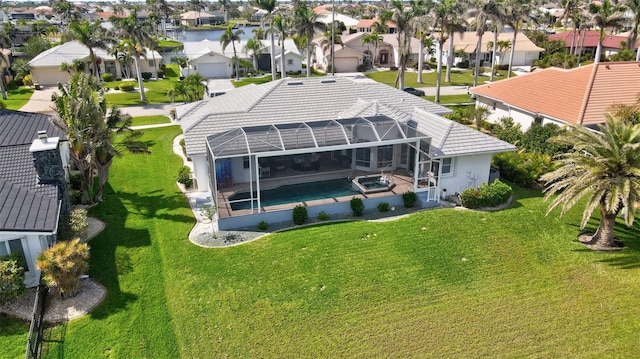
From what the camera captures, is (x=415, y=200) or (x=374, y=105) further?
(x=374, y=105)

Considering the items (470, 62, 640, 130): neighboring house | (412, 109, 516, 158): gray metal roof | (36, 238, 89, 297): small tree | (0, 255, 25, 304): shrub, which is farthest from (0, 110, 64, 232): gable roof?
(470, 62, 640, 130): neighboring house

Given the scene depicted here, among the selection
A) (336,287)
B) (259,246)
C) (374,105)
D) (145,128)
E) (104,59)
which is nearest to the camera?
(336,287)

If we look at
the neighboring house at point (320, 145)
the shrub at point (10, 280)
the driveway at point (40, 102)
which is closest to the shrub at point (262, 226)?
the neighboring house at point (320, 145)

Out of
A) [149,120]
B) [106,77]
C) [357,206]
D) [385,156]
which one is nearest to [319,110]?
[385,156]

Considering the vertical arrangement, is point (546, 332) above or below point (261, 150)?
below

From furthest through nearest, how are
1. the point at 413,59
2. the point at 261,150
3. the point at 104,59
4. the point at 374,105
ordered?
1. the point at 413,59
2. the point at 104,59
3. the point at 374,105
4. the point at 261,150

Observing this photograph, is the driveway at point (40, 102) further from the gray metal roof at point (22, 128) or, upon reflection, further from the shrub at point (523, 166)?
the shrub at point (523, 166)

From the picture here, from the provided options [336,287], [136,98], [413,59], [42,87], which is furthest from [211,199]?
[413,59]

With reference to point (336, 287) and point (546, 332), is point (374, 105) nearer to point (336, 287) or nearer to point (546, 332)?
point (336, 287)

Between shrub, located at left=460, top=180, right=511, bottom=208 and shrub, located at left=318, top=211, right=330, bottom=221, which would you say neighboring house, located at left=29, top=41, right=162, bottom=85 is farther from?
shrub, located at left=460, top=180, right=511, bottom=208
